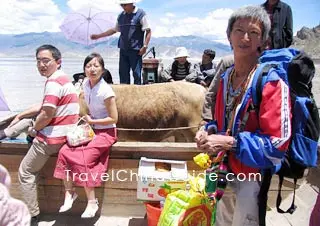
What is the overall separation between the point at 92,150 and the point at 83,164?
154 mm

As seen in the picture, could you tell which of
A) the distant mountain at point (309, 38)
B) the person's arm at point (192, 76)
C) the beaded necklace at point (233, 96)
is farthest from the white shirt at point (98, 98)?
the distant mountain at point (309, 38)

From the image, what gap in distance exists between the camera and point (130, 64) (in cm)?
629

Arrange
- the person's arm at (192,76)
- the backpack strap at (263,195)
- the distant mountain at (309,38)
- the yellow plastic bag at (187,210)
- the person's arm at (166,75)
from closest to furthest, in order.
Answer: the backpack strap at (263,195) < the yellow plastic bag at (187,210) < the person's arm at (192,76) < the person's arm at (166,75) < the distant mountain at (309,38)

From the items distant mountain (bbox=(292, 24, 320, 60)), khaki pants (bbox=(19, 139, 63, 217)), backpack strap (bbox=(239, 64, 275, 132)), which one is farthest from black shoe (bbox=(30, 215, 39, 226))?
distant mountain (bbox=(292, 24, 320, 60))

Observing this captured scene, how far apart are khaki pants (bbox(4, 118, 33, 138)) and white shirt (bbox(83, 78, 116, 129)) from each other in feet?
2.76

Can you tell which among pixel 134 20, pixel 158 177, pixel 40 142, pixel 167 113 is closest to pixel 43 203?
pixel 40 142

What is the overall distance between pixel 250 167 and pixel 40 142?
2143 millimetres

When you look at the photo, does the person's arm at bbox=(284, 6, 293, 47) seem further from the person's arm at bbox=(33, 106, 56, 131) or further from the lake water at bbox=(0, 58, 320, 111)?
the lake water at bbox=(0, 58, 320, 111)

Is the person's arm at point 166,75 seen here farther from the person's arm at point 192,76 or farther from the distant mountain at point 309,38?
the distant mountain at point 309,38

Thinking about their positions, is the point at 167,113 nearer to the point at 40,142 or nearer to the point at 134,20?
the point at 134,20

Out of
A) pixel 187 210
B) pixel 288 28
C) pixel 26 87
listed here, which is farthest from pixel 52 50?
pixel 26 87

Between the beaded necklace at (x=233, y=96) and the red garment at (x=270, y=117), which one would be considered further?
the beaded necklace at (x=233, y=96)

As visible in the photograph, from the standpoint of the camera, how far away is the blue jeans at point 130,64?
6.18 meters

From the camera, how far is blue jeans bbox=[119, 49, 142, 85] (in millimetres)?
6176
